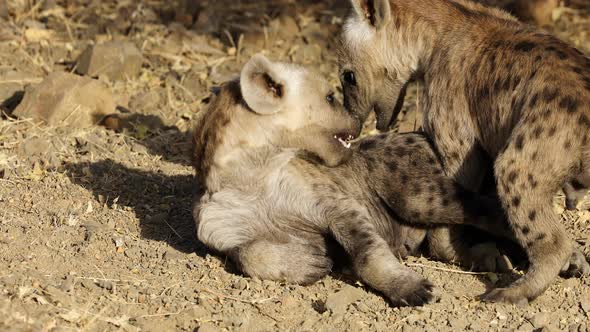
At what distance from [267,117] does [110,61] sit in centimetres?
378

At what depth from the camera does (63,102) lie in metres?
8.75

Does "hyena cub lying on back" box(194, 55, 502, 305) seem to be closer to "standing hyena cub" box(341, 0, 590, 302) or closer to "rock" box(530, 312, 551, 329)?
"standing hyena cub" box(341, 0, 590, 302)

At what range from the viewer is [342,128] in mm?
6766

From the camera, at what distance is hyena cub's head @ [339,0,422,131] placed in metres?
7.23

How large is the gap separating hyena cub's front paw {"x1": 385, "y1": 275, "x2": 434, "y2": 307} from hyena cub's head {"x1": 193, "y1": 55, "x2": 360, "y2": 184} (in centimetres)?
110

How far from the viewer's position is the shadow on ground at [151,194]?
23.2 ft

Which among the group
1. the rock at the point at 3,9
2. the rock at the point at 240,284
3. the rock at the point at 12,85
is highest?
the rock at the point at 240,284

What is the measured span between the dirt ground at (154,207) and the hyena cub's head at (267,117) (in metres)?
0.74

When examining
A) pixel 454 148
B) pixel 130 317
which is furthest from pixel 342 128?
pixel 130 317

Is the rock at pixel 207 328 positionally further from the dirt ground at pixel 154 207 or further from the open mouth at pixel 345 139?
the open mouth at pixel 345 139

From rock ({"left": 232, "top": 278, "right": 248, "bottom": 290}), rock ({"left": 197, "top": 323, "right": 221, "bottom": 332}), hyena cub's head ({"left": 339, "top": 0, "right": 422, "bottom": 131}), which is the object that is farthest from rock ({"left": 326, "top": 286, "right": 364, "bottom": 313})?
hyena cub's head ({"left": 339, "top": 0, "right": 422, "bottom": 131})

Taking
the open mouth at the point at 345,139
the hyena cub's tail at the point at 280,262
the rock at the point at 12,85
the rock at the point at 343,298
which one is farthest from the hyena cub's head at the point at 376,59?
the rock at the point at 12,85

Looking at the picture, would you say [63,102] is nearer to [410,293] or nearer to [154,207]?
[154,207]

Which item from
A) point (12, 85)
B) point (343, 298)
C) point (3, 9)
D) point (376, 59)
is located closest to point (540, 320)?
point (343, 298)
